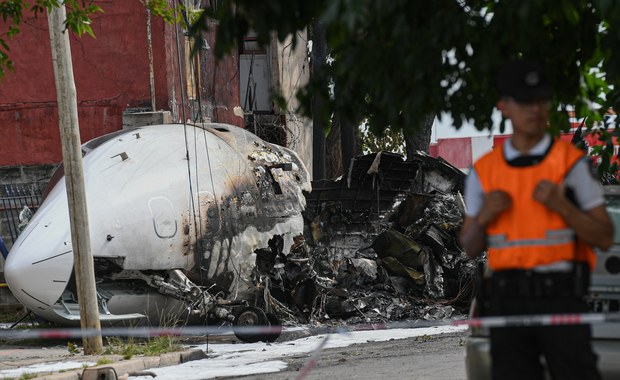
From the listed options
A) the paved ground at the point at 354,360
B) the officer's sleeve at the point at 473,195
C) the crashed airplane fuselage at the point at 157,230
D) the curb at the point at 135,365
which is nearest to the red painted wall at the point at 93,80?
the crashed airplane fuselage at the point at 157,230

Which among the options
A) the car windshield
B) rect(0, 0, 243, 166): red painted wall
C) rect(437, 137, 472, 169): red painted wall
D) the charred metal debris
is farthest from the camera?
rect(437, 137, 472, 169): red painted wall

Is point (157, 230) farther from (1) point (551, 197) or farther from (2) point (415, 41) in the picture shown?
(1) point (551, 197)

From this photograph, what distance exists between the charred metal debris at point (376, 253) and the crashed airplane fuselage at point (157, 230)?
2.71 feet

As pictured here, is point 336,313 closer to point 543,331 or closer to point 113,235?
point 113,235

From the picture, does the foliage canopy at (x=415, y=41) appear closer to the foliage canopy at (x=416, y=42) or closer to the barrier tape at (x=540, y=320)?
the foliage canopy at (x=416, y=42)

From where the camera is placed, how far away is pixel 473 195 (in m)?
5.01

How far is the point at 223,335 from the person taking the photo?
17828mm

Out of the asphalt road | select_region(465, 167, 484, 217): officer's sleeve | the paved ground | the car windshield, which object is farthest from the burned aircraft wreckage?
select_region(465, 167, 484, 217): officer's sleeve

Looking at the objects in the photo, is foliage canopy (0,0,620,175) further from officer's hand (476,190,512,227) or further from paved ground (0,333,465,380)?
paved ground (0,333,465,380)

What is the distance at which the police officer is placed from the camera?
464 centimetres

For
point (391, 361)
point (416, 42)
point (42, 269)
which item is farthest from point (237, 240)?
point (416, 42)

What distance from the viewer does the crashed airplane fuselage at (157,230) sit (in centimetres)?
1591

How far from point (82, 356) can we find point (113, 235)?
2.97 meters

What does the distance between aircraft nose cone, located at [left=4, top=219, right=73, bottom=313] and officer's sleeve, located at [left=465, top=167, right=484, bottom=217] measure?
446 inches
